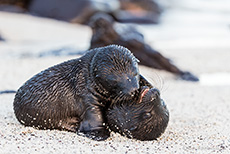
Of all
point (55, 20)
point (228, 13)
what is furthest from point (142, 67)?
point (228, 13)

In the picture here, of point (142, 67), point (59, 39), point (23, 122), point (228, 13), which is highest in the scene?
point (23, 122)

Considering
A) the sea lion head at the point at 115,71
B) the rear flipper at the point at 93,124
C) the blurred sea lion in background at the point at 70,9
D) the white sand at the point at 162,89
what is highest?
the sea lion head at the point at 115,71

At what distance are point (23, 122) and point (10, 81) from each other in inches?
133

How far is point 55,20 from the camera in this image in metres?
17.9

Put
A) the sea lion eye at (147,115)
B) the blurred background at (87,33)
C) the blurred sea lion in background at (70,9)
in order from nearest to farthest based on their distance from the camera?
the sea lion eye at (147,115)
the blurred background at (87,33)
the blurred sea lion in background at (70,9)

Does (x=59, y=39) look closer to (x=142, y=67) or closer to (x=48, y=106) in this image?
(x=142, y=67)

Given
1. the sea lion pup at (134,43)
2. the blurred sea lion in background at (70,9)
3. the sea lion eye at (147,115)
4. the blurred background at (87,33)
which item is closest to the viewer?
the sea lion eye at (147,115)

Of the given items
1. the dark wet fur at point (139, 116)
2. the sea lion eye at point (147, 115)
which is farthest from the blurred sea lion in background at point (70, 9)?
the sea lion eye at point (147, 115)

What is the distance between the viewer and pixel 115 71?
3.91 metres

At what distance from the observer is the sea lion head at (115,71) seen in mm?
3893

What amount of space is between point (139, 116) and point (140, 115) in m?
0.01

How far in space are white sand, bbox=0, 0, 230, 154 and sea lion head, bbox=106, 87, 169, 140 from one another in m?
0.10

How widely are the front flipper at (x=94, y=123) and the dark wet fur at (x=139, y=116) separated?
10 centimetres

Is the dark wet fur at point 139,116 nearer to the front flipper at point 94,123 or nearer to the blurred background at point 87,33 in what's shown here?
the front flipper at point 94,123
